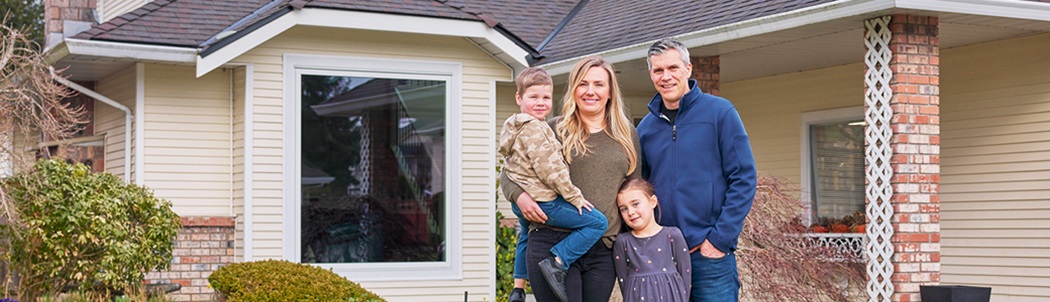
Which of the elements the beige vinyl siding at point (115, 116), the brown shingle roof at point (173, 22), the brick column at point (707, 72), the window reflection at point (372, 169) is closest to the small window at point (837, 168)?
the brick column at point (707, 72)

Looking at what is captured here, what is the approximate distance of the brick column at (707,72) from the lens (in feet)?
34.8

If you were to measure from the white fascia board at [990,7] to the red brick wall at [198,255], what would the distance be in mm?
6392

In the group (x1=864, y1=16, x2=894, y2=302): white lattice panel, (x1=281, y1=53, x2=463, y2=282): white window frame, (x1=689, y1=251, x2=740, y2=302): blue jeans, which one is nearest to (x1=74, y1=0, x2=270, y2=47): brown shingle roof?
(x1=281, y1=53, x2=463, y2=282): white window frame

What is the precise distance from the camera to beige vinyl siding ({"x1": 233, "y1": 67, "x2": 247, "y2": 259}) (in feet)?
35.3

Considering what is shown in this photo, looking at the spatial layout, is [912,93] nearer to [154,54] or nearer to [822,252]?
[822,252]

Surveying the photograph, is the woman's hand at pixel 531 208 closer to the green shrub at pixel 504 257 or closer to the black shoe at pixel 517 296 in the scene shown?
the black shoe at pixel 517 296

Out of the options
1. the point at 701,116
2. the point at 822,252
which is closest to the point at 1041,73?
Result: the point at 822,252

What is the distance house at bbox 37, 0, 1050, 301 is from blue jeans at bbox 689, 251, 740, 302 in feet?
15.4

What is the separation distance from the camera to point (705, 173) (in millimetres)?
4391

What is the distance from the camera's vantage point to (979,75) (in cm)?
1026

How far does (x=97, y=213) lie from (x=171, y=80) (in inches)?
77.2

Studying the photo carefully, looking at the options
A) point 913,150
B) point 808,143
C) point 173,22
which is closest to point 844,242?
point 808,143

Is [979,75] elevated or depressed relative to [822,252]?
elevated

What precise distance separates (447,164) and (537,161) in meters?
6.95
